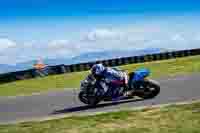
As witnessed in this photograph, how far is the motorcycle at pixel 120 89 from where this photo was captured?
15.4 metres

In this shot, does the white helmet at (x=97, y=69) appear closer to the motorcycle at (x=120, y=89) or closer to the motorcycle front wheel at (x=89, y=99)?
the motorcycle at (x=120, y=89)

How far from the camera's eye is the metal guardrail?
36.8m

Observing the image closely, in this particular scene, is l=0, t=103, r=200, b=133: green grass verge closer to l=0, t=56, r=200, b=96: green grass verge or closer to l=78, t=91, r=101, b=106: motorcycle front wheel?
l=78, t=91, r=101, b=106: motorcycle front wheel

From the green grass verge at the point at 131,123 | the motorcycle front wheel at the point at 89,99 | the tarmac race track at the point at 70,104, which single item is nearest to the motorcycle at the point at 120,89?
the motorcycle front wheel at the point at 89,99

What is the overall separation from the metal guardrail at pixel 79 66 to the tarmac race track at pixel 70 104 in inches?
667

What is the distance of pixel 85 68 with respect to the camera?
39.4m

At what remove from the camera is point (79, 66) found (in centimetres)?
3934

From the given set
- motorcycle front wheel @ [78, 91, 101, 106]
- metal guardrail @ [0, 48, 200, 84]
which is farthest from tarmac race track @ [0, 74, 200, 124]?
metal guardrail @ [0, 48, 200, 84]

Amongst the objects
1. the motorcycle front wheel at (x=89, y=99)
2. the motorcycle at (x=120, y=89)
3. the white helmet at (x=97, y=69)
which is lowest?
the motorcycle front wheel at (x=89, y=99)

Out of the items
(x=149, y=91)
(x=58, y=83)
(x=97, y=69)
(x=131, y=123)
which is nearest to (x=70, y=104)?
(x=97, y=69)

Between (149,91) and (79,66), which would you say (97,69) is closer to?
(149,91)

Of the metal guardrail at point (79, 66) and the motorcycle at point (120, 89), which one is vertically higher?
the metal guardrail at point (79, 66)

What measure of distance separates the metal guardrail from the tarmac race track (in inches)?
667

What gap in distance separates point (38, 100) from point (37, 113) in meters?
3.85
